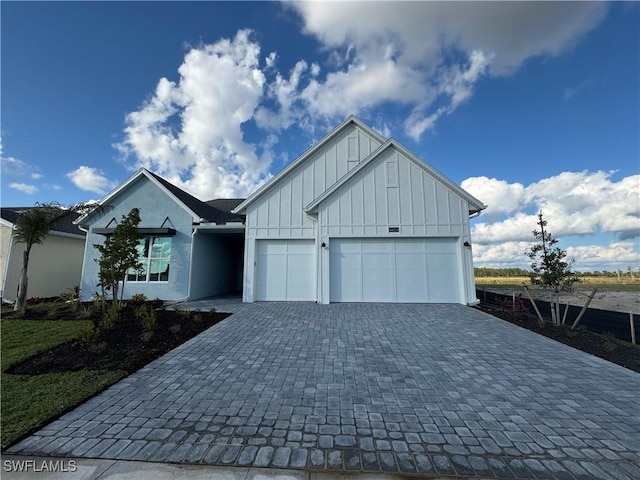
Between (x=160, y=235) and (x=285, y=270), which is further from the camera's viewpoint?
(x=160, y=235)

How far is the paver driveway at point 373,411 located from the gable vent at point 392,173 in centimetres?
648

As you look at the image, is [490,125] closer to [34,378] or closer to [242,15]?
[242,15]

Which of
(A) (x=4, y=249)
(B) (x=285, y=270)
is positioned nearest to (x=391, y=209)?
(B) (x=285, y=270)

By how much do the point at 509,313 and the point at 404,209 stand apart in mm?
5034

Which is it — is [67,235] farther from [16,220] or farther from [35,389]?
[35,389]

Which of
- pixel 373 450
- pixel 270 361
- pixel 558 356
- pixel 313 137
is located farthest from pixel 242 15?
pixel 558 356

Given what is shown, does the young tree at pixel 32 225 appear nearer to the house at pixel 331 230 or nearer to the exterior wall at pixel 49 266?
the house at pixel 331 230

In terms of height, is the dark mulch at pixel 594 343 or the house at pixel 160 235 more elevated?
the house at pixel 160 235

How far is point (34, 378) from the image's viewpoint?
3.89 m

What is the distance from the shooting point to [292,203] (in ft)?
36.1

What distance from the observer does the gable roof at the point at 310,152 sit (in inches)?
427

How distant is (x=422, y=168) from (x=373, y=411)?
934cm

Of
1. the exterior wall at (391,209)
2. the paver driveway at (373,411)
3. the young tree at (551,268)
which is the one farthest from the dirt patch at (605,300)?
the paver driveway at (373,411)

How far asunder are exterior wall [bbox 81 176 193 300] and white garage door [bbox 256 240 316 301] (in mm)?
3384
